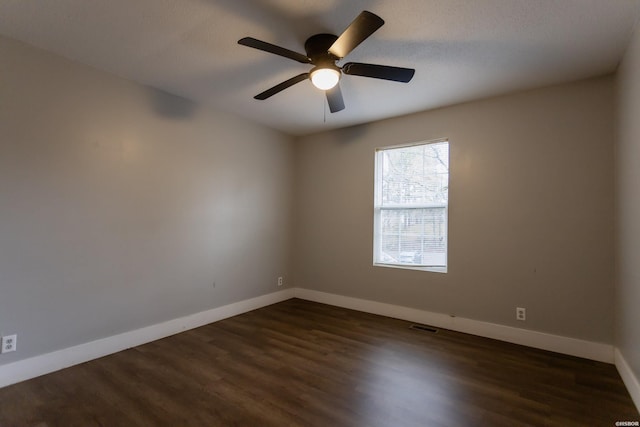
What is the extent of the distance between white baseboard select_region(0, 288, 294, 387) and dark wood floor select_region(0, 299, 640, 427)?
9 centimetres

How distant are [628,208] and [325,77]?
8.10 ft

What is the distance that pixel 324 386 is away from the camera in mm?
2262

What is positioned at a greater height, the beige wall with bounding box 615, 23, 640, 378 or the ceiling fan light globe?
the ceiling fan light globe

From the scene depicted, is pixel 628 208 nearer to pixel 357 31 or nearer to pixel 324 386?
pixel 357 31

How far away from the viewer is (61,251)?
2549 mm

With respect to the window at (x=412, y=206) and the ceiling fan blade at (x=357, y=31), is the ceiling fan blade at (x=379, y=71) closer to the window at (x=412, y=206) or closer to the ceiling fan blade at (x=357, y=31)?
the ceiling fan blade at (x=357, y=31)

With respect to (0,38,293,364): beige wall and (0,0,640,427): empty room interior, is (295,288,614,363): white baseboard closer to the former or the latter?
(0,0,640,427): empty room interior

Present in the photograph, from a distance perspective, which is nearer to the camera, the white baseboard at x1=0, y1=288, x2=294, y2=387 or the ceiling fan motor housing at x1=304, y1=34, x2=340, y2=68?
the ceiling fan motor housing at x1=304, y1=34, x2=340, y2=68

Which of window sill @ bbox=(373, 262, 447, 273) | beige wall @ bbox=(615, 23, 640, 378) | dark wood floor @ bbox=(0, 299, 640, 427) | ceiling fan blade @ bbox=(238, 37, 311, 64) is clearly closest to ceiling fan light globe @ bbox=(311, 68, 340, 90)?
ceiling fan blade @ bbox=(238, 37, 311, 64)

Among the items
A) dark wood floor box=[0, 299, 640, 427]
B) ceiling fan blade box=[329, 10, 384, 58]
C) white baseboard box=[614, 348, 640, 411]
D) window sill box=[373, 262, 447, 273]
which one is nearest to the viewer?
ceiling fan blade box=[329, 10, 384, 58]

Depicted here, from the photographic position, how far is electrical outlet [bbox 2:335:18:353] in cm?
226

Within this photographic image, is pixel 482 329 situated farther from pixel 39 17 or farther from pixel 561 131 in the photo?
pixel 39 17

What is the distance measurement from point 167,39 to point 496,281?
374 cm

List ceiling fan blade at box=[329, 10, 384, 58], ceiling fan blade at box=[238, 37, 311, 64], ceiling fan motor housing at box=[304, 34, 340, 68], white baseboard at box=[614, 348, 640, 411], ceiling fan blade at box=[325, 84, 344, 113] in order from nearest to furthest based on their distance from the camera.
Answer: ceiling fan blade at box=[329, 10, 384, 58] → ceiling fan blade at box=[238, 37, 311, 64] → white baseboard at box=[614, 348, 640, 411] → ceiling fan motor housing at box=[304, 34, 340, 68] → ceiling fan blade at box=[325, 84, 344, 113]
